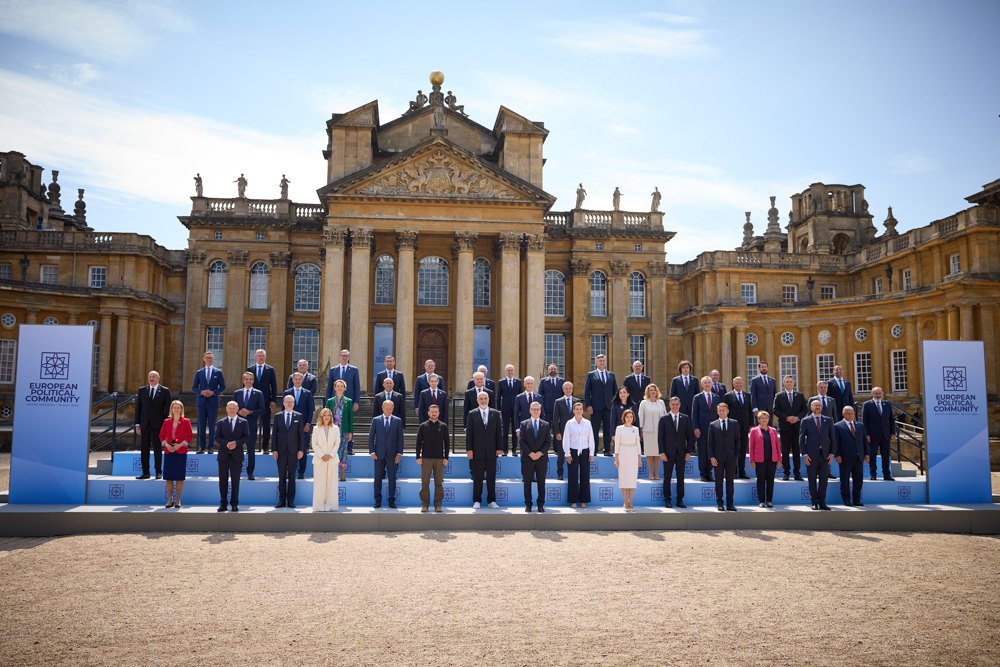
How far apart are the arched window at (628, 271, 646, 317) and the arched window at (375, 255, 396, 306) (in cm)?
1185

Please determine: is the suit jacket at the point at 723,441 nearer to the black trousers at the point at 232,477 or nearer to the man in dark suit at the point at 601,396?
the man in dark suit at the point at 601,396

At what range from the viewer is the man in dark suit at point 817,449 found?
39.6ft

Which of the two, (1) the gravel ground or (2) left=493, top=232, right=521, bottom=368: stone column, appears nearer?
(1) the gravel ground

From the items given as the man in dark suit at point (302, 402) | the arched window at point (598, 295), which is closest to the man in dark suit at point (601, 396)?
the man in dark suit at point (302, 402)

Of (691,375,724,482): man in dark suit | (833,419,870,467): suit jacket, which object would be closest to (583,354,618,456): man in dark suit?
(691,375,724,482): man in dark suit

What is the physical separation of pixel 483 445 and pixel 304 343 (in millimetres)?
23957

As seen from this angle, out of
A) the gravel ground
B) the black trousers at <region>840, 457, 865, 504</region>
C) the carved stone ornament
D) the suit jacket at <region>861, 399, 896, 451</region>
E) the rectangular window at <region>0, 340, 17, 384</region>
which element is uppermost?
the carved stone ornament

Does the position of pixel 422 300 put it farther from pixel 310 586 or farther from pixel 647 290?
pixel 310 586

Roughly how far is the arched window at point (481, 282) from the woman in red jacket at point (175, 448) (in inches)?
845

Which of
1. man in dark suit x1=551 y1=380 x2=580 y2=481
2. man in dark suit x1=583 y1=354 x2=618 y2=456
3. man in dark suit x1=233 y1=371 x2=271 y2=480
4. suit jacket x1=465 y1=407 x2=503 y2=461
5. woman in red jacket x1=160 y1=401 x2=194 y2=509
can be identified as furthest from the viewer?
man in dark suit x1=583 y1=354 x2=618 y2=456

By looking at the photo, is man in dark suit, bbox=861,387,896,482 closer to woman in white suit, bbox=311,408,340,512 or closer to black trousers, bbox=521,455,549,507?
black trousers, bbox=521,455,549,507

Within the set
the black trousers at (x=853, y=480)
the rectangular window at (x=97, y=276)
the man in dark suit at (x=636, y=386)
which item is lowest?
the black trousers at (x=853, y=480)

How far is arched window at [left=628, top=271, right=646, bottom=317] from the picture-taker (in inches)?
1414

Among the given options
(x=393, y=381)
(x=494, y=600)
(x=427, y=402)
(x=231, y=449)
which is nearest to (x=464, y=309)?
(x=393, y=381)
